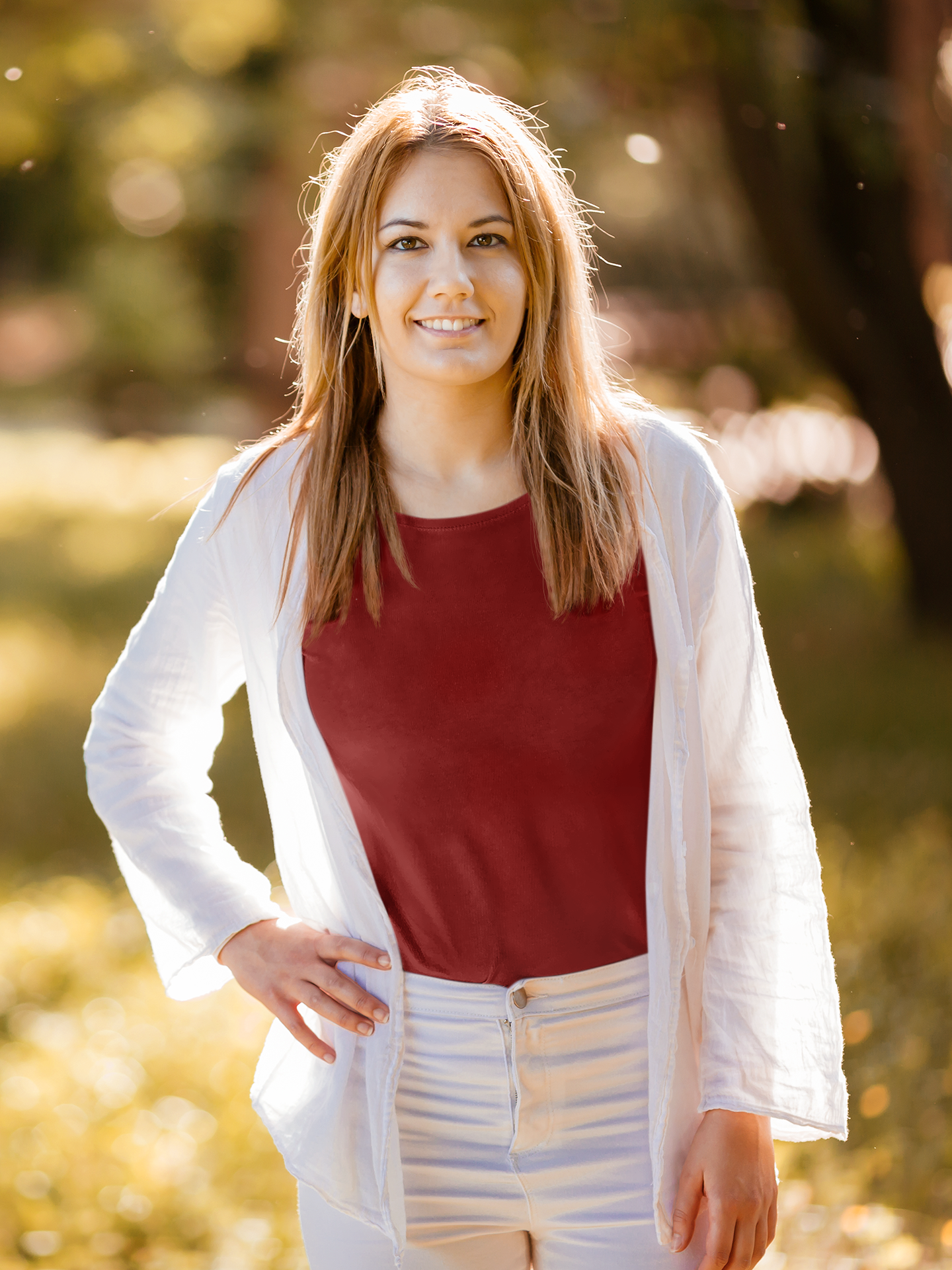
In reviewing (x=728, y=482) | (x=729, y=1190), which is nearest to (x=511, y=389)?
(x=729, y=1190)

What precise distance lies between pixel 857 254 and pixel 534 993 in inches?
225

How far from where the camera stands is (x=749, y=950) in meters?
1.41

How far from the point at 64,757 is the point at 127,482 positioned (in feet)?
28.8

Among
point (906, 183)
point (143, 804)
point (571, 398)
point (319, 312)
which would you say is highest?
point (906, 183)

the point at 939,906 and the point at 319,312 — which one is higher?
the point at 319,312

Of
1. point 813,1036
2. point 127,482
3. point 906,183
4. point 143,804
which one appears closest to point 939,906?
point 813,1036

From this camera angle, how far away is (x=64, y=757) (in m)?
5.98

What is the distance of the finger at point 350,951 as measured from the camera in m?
1.44

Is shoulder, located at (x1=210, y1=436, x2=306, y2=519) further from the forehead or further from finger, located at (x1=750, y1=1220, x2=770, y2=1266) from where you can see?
finger, located at (x1=750, y1=1220, x2=770, y2=1266)

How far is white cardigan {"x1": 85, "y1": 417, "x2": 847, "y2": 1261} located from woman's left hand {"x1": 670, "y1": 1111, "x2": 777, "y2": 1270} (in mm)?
21

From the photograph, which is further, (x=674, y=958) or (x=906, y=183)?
(x=906, y=183)

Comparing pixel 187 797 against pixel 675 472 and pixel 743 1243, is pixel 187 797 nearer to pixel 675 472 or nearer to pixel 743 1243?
pixel 675 472

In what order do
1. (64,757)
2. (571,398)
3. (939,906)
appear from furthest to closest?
1. (64,757)
2. (939,906)
3. (571,398)

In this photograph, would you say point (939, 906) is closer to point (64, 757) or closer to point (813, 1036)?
point (813, 1036)
